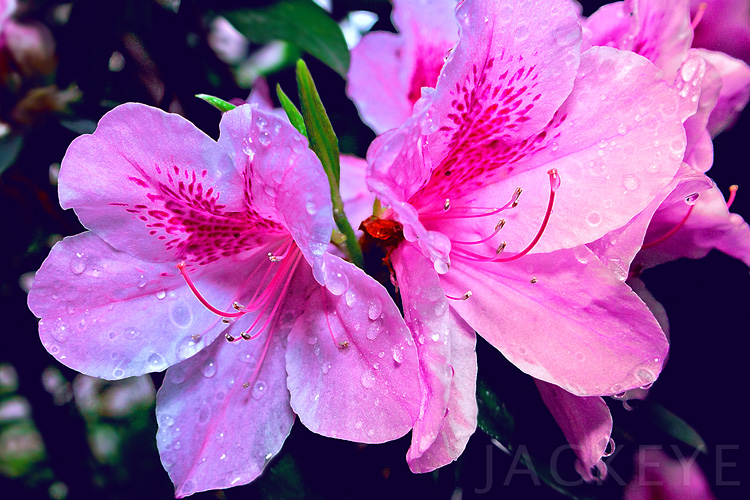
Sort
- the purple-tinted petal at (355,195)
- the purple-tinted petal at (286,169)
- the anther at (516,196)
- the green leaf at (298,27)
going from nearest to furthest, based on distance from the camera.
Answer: the purple-tinted petal at (286,169), the anther at (516,196), the purple-tinted petal at (355,195), the green leaf at (298,27)

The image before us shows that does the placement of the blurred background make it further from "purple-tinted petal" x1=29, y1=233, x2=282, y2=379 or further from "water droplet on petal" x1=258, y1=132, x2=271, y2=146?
"water droplet on petal" x1=258, y1=132, x2=271, y2=146

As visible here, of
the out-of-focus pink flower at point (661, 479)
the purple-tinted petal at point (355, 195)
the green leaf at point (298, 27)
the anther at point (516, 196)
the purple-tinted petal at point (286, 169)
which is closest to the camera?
the purple-tinted petal at point (286, 169)

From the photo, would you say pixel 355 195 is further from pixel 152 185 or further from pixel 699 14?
pixel 699 14

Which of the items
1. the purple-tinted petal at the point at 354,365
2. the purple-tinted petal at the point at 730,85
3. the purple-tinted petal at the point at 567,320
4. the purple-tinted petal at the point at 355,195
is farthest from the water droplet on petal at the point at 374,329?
the purple-tinted petal at the point at 730,85

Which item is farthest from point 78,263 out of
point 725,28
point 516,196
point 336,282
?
point 725,28

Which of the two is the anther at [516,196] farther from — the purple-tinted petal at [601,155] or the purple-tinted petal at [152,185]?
the purple-tinted petal at [152,185]

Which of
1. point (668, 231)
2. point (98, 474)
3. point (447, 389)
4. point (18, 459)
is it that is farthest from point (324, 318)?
point (18, 459)

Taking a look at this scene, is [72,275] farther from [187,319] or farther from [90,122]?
[90,122]
